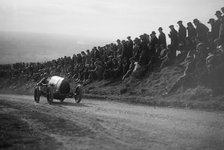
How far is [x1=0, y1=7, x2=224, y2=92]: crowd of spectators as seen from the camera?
22922 mm

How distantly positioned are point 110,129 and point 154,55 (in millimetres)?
17542

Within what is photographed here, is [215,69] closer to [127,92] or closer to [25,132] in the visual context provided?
[127,92]

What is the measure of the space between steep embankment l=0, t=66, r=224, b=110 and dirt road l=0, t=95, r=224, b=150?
3.04 meters

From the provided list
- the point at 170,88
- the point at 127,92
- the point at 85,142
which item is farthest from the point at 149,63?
the point at 85,142

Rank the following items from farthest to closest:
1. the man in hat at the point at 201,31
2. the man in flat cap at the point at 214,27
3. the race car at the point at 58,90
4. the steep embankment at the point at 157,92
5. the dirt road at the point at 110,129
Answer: the man in hat at the point at 201,31, the race car at the point at 58,90, the man in flat cap at the point at 214,27, the steep embankment at the point at 157,92, the dirt road at the point at 110,129

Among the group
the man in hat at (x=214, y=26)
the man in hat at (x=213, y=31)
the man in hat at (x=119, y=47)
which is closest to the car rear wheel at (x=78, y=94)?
the man in hat at (x=213, y=31)

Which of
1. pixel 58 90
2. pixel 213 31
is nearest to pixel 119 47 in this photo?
pixel 58 90

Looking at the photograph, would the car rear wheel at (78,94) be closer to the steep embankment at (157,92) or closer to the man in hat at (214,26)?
the steep embankment at (157,92)

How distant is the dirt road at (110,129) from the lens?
11.0m

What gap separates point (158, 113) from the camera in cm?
1783

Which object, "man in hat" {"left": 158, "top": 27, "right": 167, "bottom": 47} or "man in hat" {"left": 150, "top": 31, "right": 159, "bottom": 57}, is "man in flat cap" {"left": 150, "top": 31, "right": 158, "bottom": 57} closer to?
"man in hat" {"left": 150, "top": 31, "right": 159, "bottom": 57}

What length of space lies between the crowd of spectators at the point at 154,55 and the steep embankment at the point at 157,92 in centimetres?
78

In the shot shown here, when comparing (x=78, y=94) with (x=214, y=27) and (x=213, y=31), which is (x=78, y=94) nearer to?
(x=213, y=31)

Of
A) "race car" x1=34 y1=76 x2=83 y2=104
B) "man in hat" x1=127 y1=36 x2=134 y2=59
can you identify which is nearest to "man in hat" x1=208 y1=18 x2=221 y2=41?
"race car" x1=34 y1=76 x2=83 y2=104
